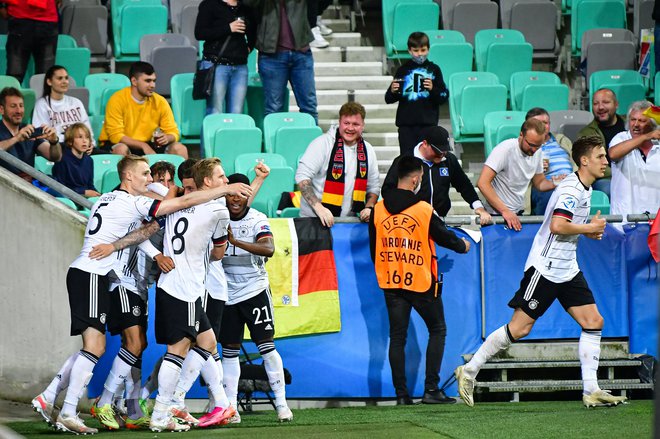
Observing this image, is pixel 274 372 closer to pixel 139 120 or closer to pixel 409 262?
pixel 409 262

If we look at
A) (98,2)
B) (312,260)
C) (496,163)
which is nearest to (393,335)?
(312,260)

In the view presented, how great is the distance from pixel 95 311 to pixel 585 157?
3998mm

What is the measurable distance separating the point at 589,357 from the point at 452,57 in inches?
238

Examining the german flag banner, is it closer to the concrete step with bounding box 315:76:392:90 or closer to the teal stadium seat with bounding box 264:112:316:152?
the teal stadium seat with bounding box 264:112:316:152

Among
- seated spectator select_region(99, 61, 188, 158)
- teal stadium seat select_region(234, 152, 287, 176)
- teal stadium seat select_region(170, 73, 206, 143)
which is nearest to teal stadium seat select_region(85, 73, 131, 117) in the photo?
teal stadium seat select_region(170, 73, 206, 143)

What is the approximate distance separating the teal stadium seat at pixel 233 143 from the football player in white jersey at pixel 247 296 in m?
2.75

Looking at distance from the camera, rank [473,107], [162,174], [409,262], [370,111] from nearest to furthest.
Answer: [162,174]
[409,262]
[473,107]
[370,111]

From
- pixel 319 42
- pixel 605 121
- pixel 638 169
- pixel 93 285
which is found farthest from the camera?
pixel 319 42

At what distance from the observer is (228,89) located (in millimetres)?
13008

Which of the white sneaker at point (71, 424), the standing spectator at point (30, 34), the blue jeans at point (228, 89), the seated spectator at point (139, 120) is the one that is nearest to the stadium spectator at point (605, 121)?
the blue jeans at point (228, 89)

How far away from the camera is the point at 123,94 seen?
40.8ft

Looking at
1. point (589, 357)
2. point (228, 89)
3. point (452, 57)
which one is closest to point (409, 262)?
point (589, 357)

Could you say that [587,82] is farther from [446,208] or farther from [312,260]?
[312,260]

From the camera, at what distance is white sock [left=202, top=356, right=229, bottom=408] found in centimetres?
867
